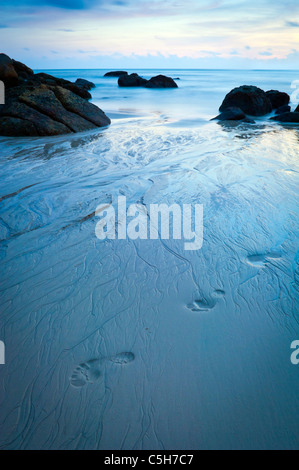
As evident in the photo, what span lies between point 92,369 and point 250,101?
1279cm

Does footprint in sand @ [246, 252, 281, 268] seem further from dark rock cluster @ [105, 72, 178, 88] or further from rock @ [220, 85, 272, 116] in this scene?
dark rock cluster @ [105, 72, 178, 88]

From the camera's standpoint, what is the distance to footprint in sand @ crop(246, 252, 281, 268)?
2.79 metres

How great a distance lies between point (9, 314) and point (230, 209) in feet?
9.61

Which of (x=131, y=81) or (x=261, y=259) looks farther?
(x=131, y=81)

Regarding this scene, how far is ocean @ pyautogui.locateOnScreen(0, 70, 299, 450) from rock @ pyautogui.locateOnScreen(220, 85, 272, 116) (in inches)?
341

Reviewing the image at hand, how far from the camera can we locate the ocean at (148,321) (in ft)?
5.12

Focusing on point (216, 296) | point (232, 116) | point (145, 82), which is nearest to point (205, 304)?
point (216, 296)

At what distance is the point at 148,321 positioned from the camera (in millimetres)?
2193

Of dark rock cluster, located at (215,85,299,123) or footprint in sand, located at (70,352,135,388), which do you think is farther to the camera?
dark rock cluster, located at (215,85,299,123)

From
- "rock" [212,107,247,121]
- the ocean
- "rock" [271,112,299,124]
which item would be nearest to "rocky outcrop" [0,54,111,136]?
the ocean

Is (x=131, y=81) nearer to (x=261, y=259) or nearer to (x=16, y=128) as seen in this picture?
(x=16, y=128)

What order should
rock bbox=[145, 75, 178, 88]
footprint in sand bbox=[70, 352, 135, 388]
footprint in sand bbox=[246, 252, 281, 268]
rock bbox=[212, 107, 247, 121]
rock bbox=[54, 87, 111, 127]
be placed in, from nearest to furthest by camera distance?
footprint in sand bbox=[70, 352, 135, 388] → footprint in sand bbox=[246, 252, 281, 268] → rock bbox=[54, 87, 111, 127] → rock bbox=[212, 107, 247, 121] → rock bbox=[145, 75, 178, 88]

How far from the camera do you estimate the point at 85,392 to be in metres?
Answer: 1.70

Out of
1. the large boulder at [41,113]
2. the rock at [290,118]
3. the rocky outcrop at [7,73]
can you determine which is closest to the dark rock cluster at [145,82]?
the rock at [290,118]
